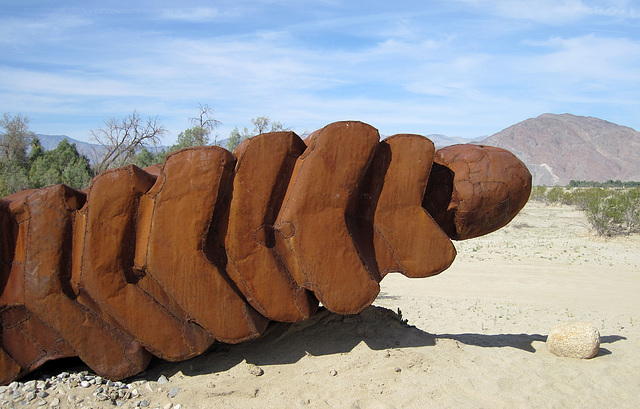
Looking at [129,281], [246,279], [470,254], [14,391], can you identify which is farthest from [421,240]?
[470,254]

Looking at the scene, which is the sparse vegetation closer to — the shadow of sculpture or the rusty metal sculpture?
the shadow of sculpture

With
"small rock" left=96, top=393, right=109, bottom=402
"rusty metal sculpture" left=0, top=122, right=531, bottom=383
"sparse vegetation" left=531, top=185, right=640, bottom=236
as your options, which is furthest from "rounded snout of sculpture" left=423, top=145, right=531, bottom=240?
"sparse vegetation" left=531, top=185, right=640, bottom=236

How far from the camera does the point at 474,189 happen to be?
4.16 metres

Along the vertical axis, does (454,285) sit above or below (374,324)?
below

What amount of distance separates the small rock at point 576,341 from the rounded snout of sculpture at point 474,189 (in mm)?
1274

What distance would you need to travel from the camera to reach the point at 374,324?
14.9 ft

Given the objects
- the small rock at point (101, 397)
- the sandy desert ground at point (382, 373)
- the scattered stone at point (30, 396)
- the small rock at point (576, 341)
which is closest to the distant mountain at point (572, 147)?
the small rock at point (576, 341)

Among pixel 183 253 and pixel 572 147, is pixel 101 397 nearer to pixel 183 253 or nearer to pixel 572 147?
pixel 183 253

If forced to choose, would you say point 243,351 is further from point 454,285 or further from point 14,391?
point 454,285

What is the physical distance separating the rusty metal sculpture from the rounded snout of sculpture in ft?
2.71

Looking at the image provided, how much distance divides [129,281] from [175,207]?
662 mm

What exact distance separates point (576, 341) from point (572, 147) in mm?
→ 104007

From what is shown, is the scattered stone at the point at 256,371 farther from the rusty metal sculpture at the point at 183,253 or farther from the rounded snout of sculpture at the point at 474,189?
the rounded snout of sculpture at the point at 474,189

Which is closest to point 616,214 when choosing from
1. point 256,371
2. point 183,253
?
point 256,371
